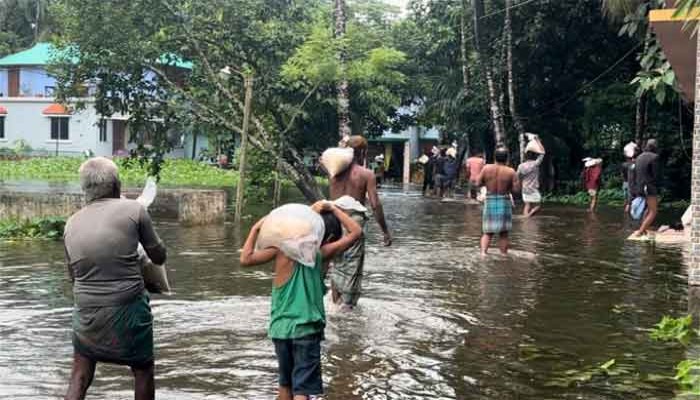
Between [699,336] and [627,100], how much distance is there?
73.9 ft

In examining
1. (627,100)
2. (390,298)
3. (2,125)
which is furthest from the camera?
(2,125)

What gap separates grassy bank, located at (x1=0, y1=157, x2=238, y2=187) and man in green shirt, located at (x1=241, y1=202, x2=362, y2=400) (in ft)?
93.7

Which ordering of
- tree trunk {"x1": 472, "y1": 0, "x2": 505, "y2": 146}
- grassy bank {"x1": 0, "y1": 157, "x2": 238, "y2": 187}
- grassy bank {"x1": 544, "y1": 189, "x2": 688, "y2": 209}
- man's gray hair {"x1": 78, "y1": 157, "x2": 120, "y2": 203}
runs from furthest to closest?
grassy bank {"x1": 0, "y1": 157, "x2": 238, "y2": 187} < tree trunk {"x1": 472, "y1": 0, "x2": 505, "y2": 146} < grassy bank {"x1": 544, "y1": 189, "x2": 688, "y2": 209} < man's gray hair {"x1": 78, "y1": 157, "x2": 120, "y2": 203}

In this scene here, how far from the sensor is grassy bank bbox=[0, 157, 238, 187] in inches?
1421

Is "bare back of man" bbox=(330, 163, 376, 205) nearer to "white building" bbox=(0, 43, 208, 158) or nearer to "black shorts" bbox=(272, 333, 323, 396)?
"black shorts" bbox=(272, 333, 323, 396)

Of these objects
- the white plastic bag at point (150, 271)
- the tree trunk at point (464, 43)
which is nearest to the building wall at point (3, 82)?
the tree trunk at point (464, 43)

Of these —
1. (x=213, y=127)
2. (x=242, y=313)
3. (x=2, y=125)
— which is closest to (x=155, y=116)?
(x=213, y=127)

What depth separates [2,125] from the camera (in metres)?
56.2

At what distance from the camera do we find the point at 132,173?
3931 cm

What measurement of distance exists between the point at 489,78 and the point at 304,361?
24.7m

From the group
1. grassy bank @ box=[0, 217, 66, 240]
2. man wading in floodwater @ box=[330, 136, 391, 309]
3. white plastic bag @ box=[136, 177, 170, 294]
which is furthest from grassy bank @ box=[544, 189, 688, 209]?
white plastic bag @ box=[136, 177, 170, 294]

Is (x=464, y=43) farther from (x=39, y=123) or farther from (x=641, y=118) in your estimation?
(x=39, y=123)

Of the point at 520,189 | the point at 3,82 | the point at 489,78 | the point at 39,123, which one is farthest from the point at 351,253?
the point at 3,82

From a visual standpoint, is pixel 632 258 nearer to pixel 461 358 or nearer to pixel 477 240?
pixel 477 240
